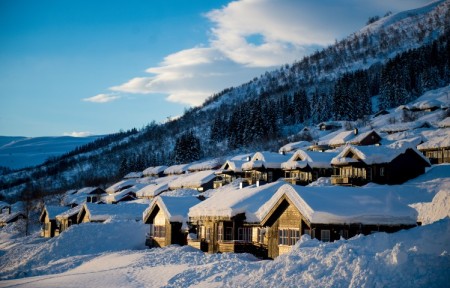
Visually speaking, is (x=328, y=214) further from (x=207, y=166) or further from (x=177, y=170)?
(x=177, y=170)

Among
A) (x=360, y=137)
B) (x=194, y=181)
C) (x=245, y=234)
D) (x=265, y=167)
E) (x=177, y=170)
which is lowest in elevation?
(x=245, y=234)

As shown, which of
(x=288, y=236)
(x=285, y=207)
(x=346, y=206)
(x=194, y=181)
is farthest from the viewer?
(x=194, y=181)

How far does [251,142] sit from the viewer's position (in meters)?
119

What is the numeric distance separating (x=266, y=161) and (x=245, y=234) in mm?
37601

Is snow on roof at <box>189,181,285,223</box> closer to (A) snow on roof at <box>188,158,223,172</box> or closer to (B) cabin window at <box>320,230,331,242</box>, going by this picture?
(B) cabin window at <box>320,230,331,242</box>

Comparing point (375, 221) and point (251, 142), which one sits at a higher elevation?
point (251, 142)

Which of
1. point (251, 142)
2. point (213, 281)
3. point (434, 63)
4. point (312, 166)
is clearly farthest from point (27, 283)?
point (434, 63)

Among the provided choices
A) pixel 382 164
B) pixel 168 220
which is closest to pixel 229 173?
pixel 382 164

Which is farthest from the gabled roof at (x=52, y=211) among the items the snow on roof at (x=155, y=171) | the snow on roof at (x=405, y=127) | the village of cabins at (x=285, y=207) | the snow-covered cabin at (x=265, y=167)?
the snow on roof at (x=405, y=127)

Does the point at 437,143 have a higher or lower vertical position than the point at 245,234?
higher

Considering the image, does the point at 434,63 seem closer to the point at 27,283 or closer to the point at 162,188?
the point at 162,188

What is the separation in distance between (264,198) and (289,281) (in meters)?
14.8

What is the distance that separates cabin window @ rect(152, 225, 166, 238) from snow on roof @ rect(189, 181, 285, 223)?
5475mm

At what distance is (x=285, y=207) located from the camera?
91.0 ft
